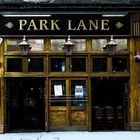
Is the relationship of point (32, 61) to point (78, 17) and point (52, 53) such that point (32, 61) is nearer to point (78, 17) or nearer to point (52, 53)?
point (52, 53)

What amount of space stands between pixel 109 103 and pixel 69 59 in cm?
235

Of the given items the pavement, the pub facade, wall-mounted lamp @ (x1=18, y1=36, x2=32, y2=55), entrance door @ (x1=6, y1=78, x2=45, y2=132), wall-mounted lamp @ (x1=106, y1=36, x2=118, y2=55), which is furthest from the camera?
entrance door @ (x1=6, y1=78, x2=45, y2=132)

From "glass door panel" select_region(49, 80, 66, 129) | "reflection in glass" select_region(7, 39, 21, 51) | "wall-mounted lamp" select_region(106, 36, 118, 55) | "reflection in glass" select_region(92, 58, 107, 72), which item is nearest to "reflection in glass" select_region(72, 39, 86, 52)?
"reflection in glass" select_region(92, 58, 107, 72)

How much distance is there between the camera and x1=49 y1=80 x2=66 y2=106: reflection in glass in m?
19.0

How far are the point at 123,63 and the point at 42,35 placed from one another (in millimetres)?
3305

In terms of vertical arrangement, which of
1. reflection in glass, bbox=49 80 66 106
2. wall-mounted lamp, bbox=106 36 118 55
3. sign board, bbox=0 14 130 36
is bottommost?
reflection in glass, bbox=49 80 66 106

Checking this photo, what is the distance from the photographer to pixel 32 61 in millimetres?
18969

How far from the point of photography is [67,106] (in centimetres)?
1898

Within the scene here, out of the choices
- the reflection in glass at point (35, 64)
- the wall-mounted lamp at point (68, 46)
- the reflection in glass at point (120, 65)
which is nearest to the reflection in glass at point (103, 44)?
the reflection in glass at point (120, 65)

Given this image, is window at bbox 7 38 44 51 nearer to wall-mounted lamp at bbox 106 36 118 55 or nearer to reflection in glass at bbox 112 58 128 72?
wall-mounted lamp at bbox 106 36 118 55

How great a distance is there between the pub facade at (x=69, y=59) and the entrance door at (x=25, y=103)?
39mm

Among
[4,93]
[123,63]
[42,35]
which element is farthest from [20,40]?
[123,63]

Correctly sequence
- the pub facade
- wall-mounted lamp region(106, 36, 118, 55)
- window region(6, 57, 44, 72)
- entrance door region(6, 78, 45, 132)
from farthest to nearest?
entrance door region(6, 78, 45, 132) → window region(6, 57, 44, 72) → the pub facade → wall-mounted lamp region(106, 36, 118, 55)

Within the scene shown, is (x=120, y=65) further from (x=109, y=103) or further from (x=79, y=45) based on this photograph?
(x=79, y=45)
